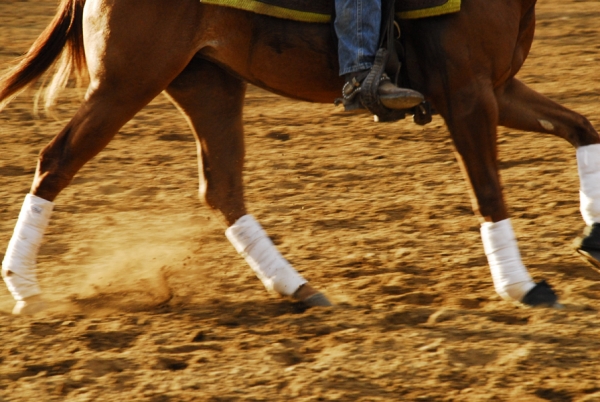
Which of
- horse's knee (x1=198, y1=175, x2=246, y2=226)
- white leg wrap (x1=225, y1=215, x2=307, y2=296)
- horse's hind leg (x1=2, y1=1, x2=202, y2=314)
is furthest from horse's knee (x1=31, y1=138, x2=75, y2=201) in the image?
white leg wrap (x1=225, y1=215, x2=307, y2=296)

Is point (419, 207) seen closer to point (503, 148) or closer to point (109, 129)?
point (503, 148)

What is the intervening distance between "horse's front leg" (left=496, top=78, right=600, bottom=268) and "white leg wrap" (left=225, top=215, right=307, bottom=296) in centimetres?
130

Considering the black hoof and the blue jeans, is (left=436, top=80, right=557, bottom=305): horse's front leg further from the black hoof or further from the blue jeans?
the blue jeans

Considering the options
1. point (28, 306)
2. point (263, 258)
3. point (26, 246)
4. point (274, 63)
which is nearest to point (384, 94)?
point (274, 63)

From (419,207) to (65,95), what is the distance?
4.16m

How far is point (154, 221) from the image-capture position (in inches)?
218

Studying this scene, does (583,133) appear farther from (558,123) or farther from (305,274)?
(305,274)

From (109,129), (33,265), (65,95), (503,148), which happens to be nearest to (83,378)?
(33,265)

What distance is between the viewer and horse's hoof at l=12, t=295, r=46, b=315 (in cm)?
422

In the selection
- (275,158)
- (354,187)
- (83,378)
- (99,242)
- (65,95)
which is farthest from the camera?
(65,95)

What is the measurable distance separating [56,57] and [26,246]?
98 cm

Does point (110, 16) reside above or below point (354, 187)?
above

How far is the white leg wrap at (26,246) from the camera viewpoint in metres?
4.18

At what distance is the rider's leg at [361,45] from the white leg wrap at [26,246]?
157 centimetres
